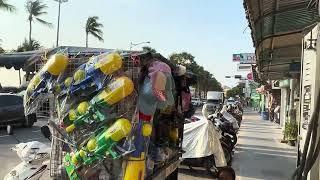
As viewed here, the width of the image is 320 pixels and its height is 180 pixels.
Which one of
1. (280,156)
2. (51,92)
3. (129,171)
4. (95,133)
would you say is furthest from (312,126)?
(280,156)

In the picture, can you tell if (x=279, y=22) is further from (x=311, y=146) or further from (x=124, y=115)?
(x=311, y=146)

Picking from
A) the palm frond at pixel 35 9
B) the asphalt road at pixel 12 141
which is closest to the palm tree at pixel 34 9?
the palm frond at pixel 35 9

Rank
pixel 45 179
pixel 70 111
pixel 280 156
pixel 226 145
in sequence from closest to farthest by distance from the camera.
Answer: pixel 70 111 < pixel 45 179 < pixel 226 145 < pixel 280 156

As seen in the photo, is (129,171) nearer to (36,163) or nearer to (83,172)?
(83,172)

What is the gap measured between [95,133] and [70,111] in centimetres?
41

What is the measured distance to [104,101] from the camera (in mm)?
5195

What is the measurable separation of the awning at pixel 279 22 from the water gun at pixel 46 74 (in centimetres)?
253

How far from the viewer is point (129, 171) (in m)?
5.12

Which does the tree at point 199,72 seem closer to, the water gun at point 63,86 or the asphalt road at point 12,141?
the asphalt road at point 12,141

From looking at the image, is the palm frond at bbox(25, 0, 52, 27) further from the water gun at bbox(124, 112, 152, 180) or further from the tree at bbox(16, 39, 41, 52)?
the water gun at bbox(124, 112, 152, 180)

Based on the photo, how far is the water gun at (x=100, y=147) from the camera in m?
5.07

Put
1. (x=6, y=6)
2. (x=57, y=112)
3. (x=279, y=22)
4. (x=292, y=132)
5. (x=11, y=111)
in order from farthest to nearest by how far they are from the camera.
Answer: (x=6, y=6) < (x=11, y=111) < (x=292, y=132) < (x=279, y=22) < (x=57, y=112)

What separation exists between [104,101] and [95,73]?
1.21 feet

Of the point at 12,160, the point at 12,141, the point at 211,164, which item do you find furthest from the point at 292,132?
the point at 12,160
